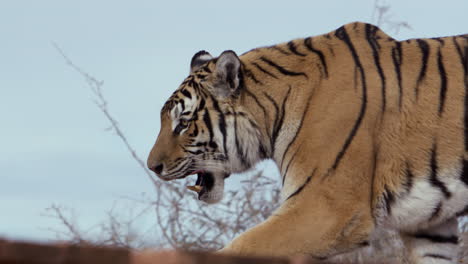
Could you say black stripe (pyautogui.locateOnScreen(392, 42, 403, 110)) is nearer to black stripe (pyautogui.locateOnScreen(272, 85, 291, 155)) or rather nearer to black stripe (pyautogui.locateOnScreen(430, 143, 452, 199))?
black stripe (pyautogui.locateOnScreen(430, 143, 452, 199))

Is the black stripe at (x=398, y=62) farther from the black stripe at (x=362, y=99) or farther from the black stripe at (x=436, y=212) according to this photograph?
the black stripe at (x=436, y=212)

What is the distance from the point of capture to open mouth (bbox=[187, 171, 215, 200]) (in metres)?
4.69

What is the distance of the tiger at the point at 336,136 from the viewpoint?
391 centimetres

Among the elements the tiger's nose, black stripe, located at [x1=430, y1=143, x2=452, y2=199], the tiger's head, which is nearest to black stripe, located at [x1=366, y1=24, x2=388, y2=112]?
black stripe, located at [x1=430, y1=143, x2=452, y2=199]

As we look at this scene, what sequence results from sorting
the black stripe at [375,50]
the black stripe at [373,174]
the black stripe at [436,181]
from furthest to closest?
the black stripe at [375,50] < the black stripe at [436,181] < the black stripe at [373,174]

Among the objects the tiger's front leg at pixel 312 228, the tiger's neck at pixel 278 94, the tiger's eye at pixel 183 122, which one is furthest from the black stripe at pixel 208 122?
the tiger's front leg at pixel 312 228

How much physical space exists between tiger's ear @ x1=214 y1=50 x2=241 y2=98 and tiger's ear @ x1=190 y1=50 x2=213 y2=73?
48cm

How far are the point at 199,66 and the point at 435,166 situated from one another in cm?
168

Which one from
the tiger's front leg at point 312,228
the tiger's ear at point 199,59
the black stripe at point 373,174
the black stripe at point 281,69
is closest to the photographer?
the tiger's front leg at point 312,228

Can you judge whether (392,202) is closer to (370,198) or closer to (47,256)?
(370,198)

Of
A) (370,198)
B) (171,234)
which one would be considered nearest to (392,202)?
(370,198)

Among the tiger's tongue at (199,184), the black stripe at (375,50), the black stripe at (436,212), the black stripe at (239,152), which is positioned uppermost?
the black stripe at (375,50)

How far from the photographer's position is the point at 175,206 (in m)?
6.30

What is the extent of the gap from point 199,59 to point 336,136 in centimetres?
136
